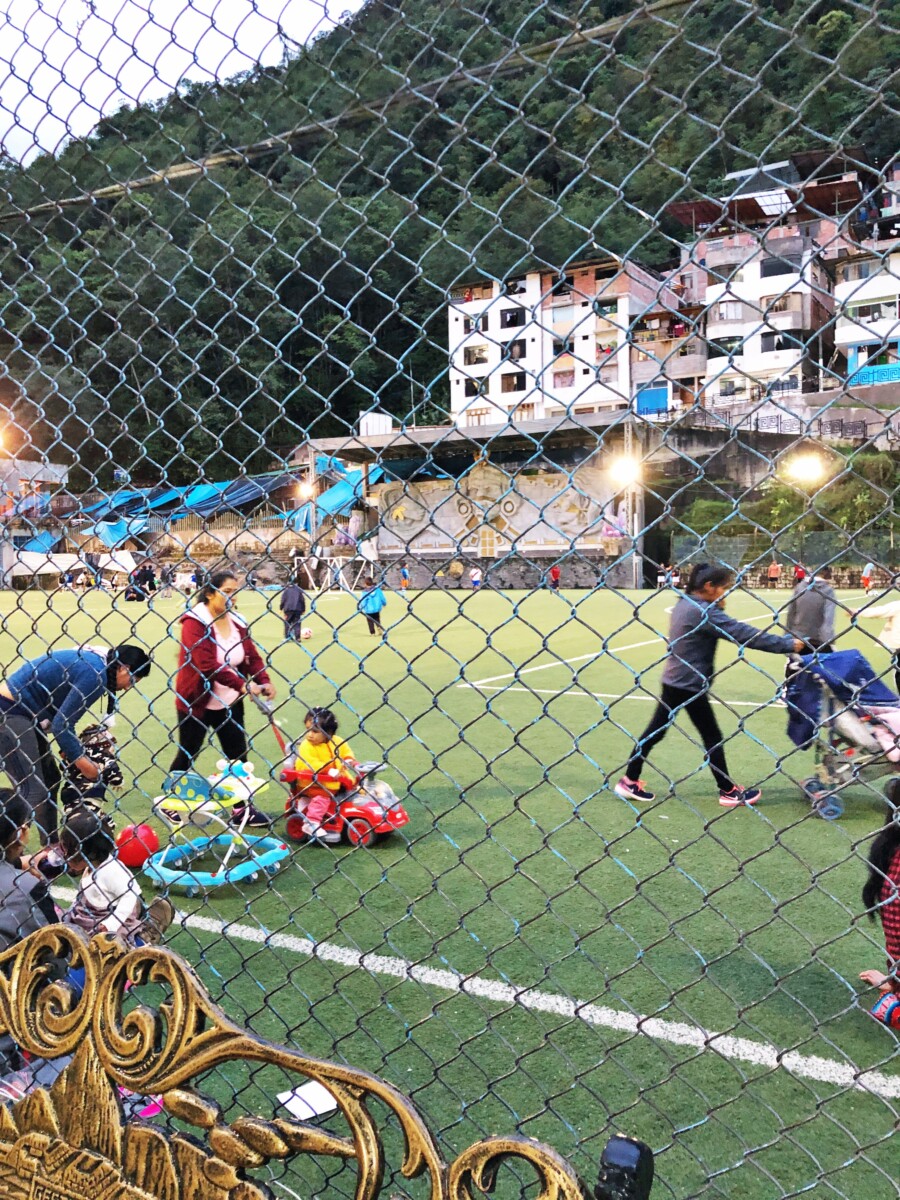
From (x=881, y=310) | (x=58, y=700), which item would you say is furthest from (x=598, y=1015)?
(x=58, y=700)

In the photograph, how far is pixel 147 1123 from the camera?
1.78 m

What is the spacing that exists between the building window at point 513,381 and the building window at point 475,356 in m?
0.06

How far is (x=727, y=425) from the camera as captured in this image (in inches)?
67.0

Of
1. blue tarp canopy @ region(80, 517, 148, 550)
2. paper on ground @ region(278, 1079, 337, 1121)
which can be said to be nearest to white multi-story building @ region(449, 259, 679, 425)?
blue tarp canopy @ region(80, 517, 148, 550)

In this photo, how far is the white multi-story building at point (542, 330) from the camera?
1605 mm

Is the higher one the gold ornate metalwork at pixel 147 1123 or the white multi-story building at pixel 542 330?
the white multi-story building at pixel 542 330

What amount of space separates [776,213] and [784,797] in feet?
16.4

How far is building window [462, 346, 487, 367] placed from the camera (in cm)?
180

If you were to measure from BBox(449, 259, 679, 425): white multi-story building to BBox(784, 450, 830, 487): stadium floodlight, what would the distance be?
0.29m

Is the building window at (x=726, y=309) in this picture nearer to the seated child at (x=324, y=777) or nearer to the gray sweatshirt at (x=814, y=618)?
the gray sweatshirt at (x=814, y=618)

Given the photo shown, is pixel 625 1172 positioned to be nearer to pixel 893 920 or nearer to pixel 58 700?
pixel 893 920

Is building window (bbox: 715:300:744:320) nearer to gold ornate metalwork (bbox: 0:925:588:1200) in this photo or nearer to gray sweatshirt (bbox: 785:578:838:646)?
gold ornate metalwork (bbox: 0:925:588:1200)

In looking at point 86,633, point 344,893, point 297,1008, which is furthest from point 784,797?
point 86,633

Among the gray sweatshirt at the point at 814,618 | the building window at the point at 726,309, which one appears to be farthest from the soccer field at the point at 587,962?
the gray sweatshirt at the point at 814,618
